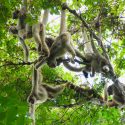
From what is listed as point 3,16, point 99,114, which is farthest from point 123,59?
point 3,16

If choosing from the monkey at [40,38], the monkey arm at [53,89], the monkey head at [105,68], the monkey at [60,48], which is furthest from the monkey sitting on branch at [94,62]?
the monkey at [40,38]

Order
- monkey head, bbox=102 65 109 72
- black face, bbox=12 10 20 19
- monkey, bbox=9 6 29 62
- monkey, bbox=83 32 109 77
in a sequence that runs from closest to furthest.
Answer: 1. monkey, bbox=9 6 29 62
2. black face, bbox=12 10 20 19
3. monkey head, bbox=102 65 109 72
4. monkey, bbox=83 32 109 77

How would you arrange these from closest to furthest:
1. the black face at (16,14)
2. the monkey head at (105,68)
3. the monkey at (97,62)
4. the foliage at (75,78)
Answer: the black face at (16,14), the monkey head at (105,68), the monkey at (97,62), the foliage at (75,78)

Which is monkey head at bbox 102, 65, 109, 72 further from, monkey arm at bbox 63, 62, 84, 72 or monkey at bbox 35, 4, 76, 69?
monkey at bbox 35, 4, 76, 69

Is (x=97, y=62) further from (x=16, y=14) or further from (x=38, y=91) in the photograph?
(x=16, y=14)

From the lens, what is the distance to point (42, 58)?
19.6 feet

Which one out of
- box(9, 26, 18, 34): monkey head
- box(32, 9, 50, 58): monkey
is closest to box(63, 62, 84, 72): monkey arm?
box(32, 9, 50, 58): monkey

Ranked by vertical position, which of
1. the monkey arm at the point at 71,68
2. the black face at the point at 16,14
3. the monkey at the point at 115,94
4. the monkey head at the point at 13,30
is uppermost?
the black face at the point at 16,14

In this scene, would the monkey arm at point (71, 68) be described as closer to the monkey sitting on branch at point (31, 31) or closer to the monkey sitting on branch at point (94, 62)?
the monkey sitting on branch at point (94, 62)

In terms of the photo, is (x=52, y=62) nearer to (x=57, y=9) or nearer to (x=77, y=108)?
(x=57, y=9)

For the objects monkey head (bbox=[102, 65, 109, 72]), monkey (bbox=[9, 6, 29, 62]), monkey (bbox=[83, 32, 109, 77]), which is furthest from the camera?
monkey (bbox=[83, 32, 109, 77])

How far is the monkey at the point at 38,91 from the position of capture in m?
6.27

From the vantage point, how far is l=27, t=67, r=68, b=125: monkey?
627 cm

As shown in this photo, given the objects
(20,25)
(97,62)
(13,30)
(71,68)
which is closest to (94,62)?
(97,62)
